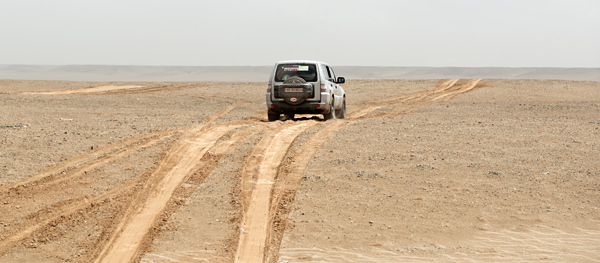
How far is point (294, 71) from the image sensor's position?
14.9 metres

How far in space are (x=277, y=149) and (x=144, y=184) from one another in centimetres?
295

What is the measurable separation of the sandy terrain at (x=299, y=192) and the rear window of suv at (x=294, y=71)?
1.76 m

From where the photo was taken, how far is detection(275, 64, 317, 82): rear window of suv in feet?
48.9

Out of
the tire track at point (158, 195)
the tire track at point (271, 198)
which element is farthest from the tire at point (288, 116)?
the tire track at point (158, 195)

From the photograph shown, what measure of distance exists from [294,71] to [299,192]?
7290mm

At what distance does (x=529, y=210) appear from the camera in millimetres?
7461

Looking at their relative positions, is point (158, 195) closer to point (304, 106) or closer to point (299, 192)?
point (299, 192)

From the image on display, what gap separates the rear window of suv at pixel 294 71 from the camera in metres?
14.9

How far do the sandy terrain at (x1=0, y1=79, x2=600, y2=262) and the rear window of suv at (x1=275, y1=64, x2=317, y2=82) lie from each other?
176 centimetres

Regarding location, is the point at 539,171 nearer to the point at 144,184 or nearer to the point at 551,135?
the point at 551,135

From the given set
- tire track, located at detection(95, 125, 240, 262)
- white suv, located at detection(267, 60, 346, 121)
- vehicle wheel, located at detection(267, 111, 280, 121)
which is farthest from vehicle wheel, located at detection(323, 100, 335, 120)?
tire track, located at detection(95, 125, 240, 262)

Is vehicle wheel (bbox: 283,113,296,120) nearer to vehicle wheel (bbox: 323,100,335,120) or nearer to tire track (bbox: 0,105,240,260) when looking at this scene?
vehicle wheel (bbox: 323,100,335,120)

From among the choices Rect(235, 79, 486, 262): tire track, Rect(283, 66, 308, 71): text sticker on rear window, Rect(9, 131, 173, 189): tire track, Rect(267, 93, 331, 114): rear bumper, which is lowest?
Rect(235, 79, 486, 262): tire track

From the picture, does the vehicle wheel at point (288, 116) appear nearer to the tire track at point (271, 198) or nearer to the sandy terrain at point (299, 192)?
the sandy terrain at point (299, 192)
